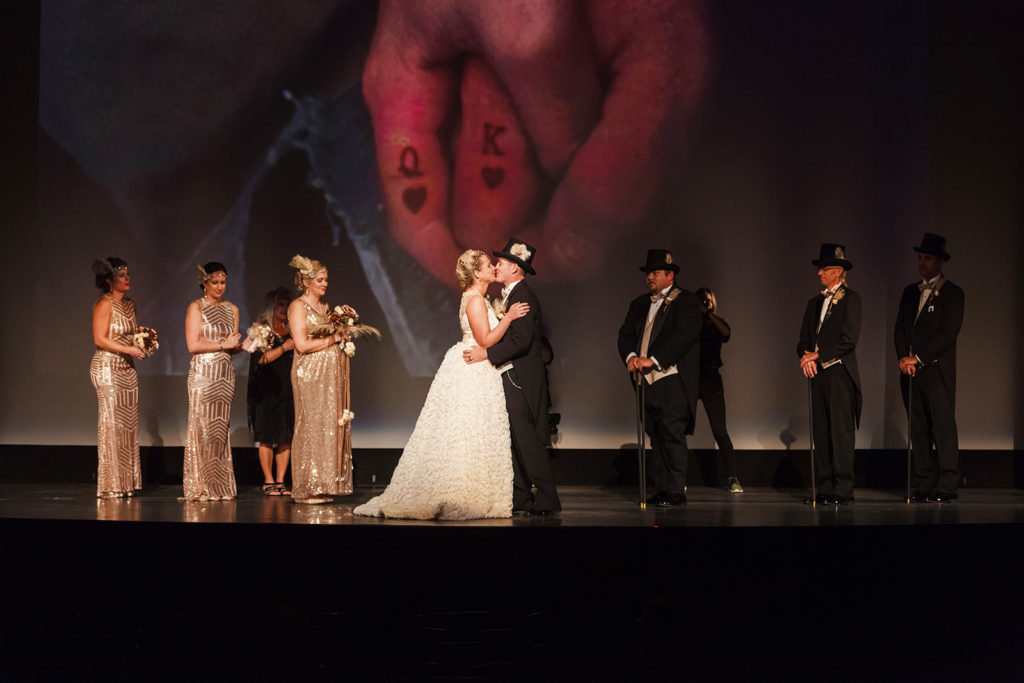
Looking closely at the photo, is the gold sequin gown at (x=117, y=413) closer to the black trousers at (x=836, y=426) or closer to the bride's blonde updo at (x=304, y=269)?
the bride's blonde updo at (x=304, y=269)

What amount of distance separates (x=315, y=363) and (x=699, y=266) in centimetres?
344

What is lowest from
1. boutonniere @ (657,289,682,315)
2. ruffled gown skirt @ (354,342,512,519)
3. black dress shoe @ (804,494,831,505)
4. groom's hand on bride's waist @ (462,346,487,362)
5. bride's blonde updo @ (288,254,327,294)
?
black dress shoe @ (804,494,831,505)

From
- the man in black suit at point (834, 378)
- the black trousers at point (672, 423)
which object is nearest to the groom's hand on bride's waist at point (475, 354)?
the black trousers at point (672, 423)

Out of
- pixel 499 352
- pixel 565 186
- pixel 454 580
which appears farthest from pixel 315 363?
pixel 565 186

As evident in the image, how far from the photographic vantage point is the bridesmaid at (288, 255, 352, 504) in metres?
6.26

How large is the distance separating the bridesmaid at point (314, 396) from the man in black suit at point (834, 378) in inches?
121

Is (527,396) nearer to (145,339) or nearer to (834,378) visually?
(834,378)

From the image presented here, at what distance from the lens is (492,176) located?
321 inches

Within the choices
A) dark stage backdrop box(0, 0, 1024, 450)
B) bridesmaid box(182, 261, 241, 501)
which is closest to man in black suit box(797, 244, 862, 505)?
dark stage backdrop box(0, 0, 1024, 450)

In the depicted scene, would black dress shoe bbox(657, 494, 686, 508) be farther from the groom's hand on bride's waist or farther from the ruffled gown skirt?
the groom's hand on bride's waist

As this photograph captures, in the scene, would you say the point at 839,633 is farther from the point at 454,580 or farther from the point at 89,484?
the point at 89,484

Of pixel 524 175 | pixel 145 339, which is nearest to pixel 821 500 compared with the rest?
pixel 524 175

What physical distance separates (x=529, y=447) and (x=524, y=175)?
3255 mm

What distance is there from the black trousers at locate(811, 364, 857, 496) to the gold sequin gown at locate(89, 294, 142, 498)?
4645 mm
